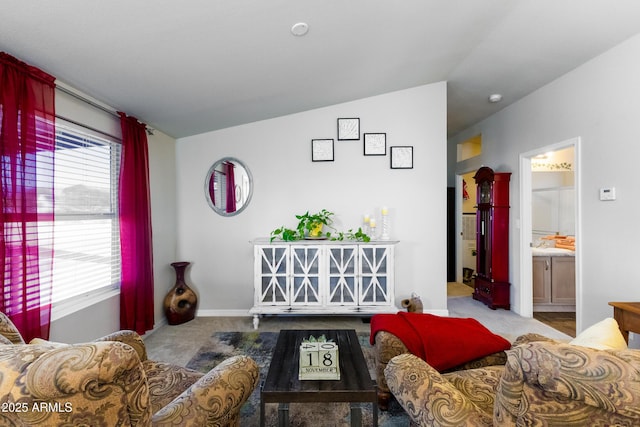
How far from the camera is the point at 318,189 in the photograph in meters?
3.41

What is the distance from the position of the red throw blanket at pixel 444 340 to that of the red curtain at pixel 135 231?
217 cm

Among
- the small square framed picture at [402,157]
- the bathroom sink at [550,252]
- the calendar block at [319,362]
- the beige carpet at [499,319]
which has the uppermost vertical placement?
the small square framed picture at [402,157]

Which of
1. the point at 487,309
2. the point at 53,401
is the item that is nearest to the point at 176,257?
the point at 53,401

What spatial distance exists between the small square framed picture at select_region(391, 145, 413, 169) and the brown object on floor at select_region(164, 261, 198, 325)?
263cm

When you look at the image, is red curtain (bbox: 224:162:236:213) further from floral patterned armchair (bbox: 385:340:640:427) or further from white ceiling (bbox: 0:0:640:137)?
floral patterned armchair (bbox: 385:340:640:427)

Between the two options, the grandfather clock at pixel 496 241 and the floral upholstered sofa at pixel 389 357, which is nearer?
the floral upholstered sofa at pixel 389 357

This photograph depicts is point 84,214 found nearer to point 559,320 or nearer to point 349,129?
point 349,129

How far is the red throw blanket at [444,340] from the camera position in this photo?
1.61 meters

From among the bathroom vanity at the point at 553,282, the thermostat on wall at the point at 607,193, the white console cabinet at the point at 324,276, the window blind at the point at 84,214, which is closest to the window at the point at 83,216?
the window blind at the point at 84,214

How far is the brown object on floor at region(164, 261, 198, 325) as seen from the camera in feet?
10.4

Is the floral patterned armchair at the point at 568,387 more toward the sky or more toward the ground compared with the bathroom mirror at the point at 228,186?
more toward the ground

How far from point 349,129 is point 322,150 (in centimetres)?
40

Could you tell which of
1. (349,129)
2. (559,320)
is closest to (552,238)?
(559,320)

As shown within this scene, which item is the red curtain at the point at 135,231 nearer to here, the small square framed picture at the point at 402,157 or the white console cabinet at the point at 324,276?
the white console cabinet at the point at 324,276
